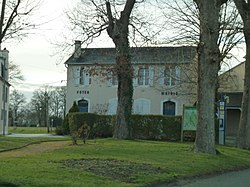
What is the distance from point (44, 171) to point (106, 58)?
47.5 m

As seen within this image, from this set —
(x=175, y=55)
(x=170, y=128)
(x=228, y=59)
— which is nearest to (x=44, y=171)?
(x=170, y=128)

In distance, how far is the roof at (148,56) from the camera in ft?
141

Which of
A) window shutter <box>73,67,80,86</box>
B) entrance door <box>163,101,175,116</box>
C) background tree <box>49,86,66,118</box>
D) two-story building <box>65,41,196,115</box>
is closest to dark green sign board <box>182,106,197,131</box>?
two-story building <box>65,41,196,115</box>

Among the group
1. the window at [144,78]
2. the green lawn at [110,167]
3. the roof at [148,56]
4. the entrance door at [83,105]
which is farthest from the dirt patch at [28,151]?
the entrance door at [83,105]

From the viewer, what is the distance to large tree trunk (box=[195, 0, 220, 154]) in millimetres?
22250

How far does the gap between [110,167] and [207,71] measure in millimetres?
8154

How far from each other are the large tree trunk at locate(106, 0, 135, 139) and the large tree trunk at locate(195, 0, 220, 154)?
9.72m

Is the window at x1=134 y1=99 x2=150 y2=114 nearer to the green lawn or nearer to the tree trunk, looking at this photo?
the tree trunk

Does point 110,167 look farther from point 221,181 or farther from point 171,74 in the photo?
point 171,74

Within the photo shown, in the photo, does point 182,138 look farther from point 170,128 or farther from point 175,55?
point 175,55

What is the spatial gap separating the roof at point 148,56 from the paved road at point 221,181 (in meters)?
23.2

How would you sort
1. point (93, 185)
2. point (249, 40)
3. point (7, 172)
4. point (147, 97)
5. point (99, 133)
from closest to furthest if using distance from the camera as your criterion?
point (93, 185) < point (7, 172) < point (249, 40) < point (99, 133) < point (147, 97)

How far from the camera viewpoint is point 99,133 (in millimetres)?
37938

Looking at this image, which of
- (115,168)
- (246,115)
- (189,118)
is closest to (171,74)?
(189,118)
